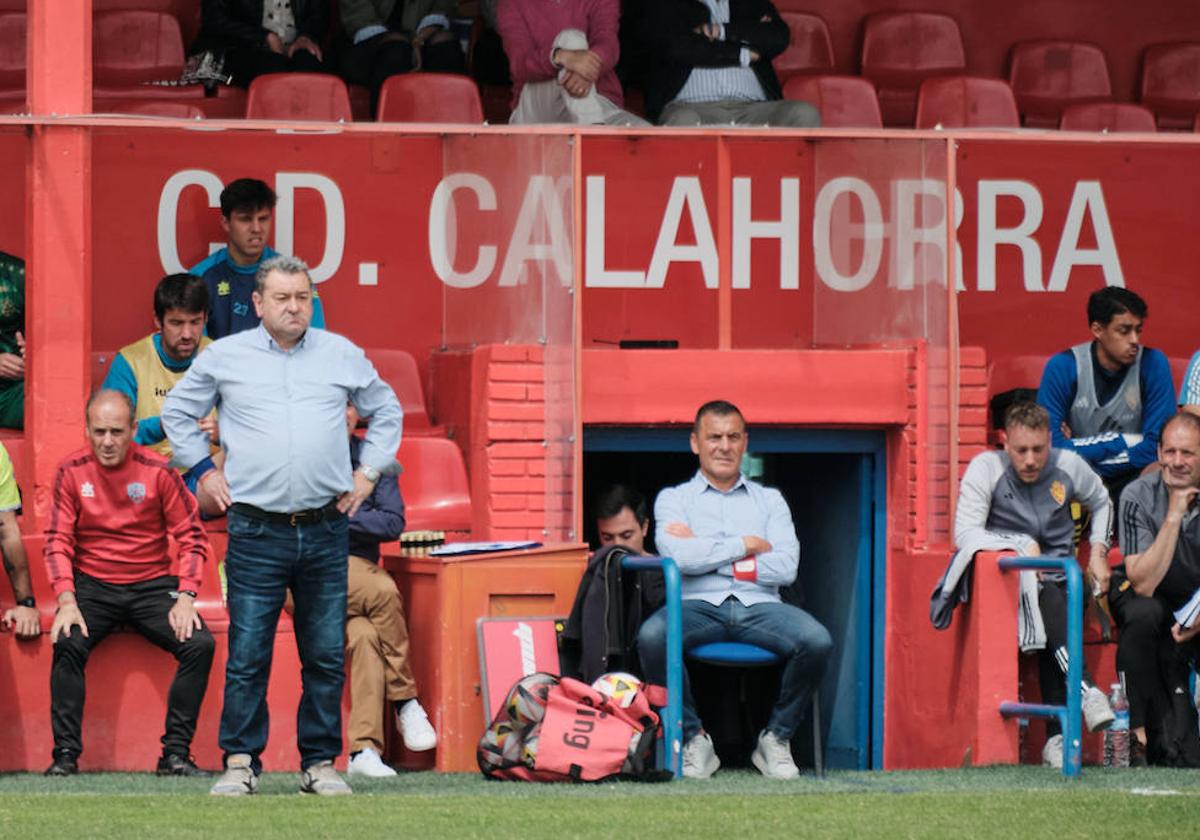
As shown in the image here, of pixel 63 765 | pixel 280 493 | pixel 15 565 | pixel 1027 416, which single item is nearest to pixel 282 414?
pixel 280 493

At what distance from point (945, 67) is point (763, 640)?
19.5 feet

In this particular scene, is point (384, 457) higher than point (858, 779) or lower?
higher

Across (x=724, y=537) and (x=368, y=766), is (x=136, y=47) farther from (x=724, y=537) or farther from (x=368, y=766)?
(x=368, y=766)

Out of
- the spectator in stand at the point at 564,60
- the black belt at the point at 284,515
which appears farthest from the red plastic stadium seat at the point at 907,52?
the black belt at the point at 284,515

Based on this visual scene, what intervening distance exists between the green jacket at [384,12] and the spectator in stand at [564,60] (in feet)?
2.36

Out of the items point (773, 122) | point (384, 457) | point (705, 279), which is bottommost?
point (384, 457)

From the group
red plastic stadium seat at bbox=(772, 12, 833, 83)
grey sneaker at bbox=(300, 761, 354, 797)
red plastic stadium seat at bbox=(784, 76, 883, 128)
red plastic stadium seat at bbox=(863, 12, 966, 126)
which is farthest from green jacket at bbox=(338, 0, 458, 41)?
grey sneaker at bbox=(300, 761, 354, 797)

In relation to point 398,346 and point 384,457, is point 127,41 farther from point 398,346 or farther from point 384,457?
point 384,457

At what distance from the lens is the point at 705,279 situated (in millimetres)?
11883

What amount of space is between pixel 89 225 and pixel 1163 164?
5733mm

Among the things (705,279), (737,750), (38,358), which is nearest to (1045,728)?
(737,750)

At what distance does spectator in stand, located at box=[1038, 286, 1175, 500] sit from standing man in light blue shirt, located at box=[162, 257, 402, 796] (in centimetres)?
388

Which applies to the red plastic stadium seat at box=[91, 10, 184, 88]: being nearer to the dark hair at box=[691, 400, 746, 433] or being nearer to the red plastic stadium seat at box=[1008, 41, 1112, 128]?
the dark hair at box=[691, 400, 746, 433]

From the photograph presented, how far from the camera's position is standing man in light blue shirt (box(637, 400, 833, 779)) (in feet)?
29.4
